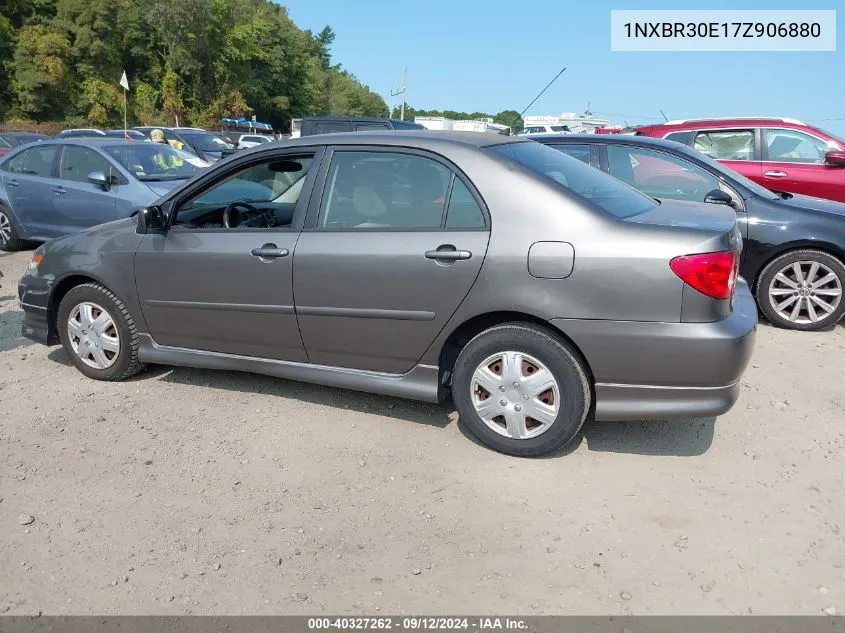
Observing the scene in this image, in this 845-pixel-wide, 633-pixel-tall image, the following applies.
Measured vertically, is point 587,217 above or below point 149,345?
above

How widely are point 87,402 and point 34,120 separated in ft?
177

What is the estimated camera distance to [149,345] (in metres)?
4.61

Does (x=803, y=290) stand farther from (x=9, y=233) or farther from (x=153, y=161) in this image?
(x=9, y=233)

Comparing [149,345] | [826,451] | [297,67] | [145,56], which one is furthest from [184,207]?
[297,67]

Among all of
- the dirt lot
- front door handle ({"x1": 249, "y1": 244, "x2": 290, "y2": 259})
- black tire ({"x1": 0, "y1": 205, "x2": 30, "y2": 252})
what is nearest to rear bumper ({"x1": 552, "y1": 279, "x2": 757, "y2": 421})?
the dirt lot

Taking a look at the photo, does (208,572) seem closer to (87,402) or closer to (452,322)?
(452,322)

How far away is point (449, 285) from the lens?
363 cm

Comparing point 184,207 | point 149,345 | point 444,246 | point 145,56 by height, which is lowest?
point 149,345

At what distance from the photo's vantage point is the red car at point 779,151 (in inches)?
325

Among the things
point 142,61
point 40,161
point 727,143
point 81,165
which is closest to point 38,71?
point 142,61

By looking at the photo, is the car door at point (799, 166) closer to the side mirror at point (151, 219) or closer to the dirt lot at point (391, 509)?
the dirt lot at point (391, 509)

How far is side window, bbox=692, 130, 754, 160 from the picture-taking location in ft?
28.1

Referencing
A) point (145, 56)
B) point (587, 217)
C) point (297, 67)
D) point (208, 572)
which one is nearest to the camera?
point (208, 572)

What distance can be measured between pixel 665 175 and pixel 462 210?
3.27 meters
